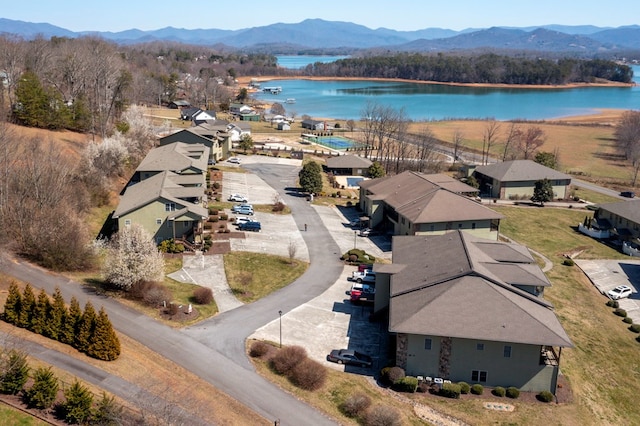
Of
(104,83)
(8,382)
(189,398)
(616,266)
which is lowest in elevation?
(616,266)

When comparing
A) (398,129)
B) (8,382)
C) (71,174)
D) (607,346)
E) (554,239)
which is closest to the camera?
(8,382)

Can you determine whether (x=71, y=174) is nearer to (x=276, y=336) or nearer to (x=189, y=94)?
(x=276, y=336)

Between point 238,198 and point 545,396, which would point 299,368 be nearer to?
point 545,396

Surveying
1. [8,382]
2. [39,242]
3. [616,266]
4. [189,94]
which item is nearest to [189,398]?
[8,382]

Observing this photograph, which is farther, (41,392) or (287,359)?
(287,359)

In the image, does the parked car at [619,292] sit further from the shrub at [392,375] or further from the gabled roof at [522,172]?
the gabled roof at [522,172]

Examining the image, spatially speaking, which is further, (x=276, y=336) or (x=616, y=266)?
(x=616, y=266)

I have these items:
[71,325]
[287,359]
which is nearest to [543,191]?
[287,359]
